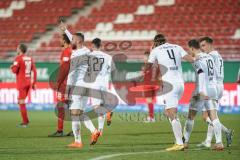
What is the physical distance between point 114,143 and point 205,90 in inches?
98.4

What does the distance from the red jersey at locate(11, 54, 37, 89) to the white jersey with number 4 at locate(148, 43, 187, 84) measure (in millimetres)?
7391

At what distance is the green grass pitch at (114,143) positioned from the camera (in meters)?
11.3

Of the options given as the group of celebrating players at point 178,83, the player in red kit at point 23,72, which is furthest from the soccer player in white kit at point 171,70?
the player in red kit at point 23,72

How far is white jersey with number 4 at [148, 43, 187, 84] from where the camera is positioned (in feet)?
40.2

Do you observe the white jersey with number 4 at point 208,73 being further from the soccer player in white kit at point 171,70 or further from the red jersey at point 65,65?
the red jersey at point 65,65

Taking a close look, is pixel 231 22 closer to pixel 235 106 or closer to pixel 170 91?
pixel 235 106

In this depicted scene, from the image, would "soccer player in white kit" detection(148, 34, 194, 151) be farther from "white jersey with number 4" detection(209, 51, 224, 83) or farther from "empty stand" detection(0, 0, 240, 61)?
"empty stand" detection(0, 0, 240, 61)

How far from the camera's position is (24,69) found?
62.7 feet

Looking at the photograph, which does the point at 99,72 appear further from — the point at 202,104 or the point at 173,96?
the point at 173,96

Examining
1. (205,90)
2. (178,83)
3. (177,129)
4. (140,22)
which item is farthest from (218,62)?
(140,22)

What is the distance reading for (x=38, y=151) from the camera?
12172 millimetres

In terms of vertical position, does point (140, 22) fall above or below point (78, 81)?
above

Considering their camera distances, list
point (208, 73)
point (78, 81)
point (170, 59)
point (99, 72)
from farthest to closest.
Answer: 1. point (99, 72)
2. point (78, 81)
3. point (208, 73)
4. point (170, 59)

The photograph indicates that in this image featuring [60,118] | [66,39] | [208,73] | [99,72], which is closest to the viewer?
[208,73]
